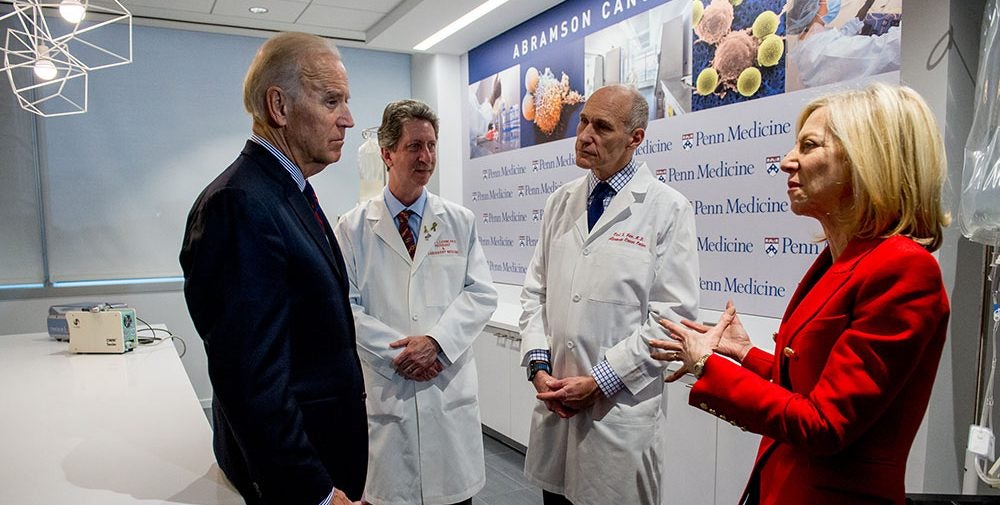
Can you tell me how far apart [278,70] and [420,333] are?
40.9 inches

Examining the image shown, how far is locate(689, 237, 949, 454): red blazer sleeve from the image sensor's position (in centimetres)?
93

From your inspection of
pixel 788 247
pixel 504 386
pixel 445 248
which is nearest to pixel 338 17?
pixel 504 386

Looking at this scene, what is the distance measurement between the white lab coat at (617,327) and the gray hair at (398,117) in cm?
60

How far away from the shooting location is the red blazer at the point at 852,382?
3.07 ft

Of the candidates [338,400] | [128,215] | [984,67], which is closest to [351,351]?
[338,400]

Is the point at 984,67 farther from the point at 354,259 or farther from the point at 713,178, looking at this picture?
the point at 354,259

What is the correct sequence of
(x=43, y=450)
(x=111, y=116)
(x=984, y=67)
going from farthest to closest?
(x=111, y=116), (x=984, y=67), (x=43, y=450)

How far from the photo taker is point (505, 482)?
3271 mm

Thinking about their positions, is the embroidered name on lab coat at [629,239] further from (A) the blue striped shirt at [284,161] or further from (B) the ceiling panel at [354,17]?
(B) the ceiling panel at [354,17]

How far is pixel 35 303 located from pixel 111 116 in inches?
55.2

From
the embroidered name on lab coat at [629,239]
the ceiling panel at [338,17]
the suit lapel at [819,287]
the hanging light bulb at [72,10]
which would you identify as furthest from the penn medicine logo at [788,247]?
the ceiling panel at [338,17]

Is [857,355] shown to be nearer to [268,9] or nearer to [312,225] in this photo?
[312,225]

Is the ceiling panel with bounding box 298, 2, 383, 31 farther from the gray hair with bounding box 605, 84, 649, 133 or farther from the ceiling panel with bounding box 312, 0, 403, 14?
the gray hair with bounding box 605, 84, 649, 133

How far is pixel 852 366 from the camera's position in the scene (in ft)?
3.12
